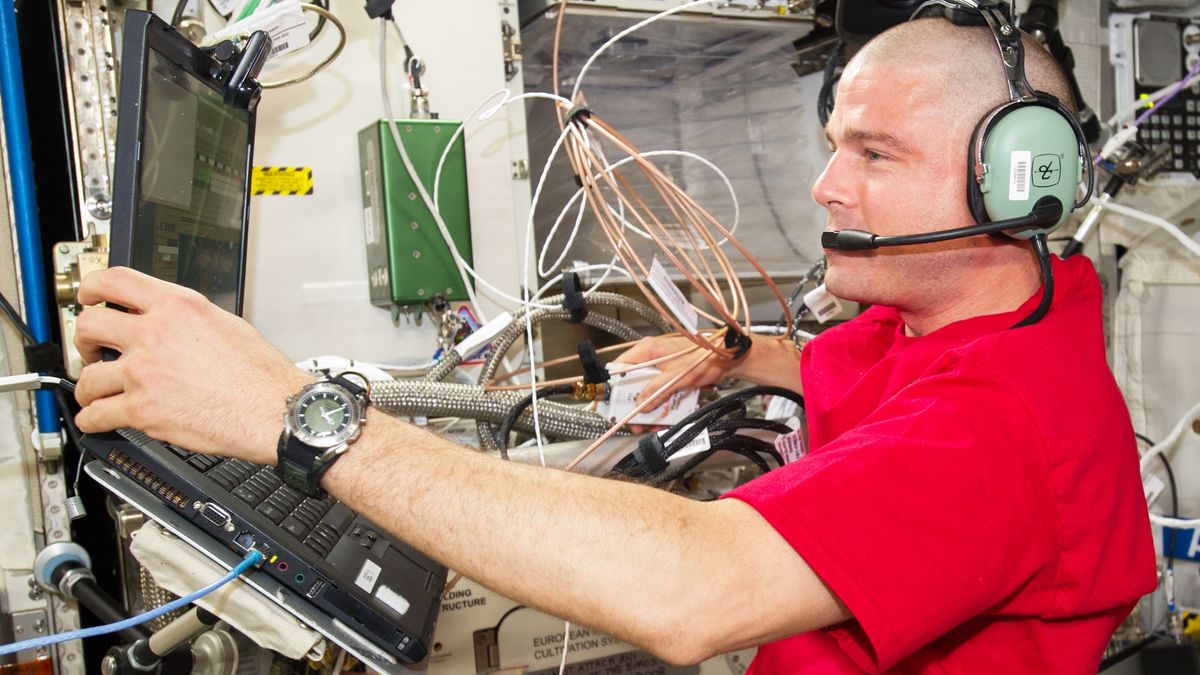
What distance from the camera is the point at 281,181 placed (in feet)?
4.72

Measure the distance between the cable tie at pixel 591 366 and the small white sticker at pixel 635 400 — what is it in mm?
28

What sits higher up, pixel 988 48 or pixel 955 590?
pixel 988 48

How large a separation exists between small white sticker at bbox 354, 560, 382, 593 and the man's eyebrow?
2.68 feet

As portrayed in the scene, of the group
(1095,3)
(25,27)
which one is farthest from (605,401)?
(1095,3)

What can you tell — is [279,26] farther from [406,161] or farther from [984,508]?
[984,508]

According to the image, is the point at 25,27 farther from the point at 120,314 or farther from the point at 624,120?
the point at 624,120

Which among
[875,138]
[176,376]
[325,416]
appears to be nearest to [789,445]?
[875,138]

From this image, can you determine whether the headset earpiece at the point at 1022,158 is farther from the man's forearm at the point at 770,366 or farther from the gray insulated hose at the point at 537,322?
the gray insulated hose at the point at 537,322

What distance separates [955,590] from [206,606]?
0.73m

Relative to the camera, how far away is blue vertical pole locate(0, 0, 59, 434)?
121 cm

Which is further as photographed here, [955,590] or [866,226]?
[866,226]

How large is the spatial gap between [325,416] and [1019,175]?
81 centimetres

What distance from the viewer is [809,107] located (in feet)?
6.39

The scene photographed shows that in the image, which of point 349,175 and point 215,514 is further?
point 349,175
